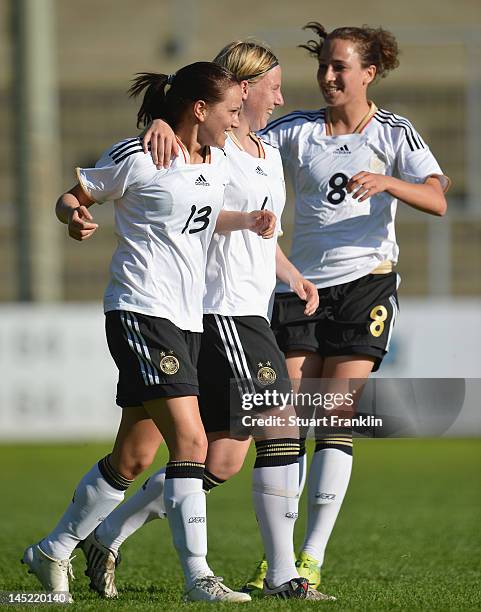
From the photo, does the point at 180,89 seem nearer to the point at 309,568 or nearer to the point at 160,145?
the point at 160,145

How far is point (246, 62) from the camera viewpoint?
18.5 feet

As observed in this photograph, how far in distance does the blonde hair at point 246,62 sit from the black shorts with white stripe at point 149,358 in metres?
1.20

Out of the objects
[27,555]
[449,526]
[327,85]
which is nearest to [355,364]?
[327,85]

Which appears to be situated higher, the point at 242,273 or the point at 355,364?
the point at 242,273

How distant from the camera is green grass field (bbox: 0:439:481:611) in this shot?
18.2 ft

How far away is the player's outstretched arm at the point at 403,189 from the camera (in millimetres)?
5508

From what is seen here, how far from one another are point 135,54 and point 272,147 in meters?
18.4

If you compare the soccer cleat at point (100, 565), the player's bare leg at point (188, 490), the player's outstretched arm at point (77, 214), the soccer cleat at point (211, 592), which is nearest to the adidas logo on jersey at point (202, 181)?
the player's outstretched arm at point (77, 214)

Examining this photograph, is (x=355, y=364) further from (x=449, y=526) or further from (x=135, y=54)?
(x=135, y=54)

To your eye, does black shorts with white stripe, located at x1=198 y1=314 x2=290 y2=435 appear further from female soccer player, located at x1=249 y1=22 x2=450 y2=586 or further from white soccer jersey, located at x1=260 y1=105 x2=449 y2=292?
white soccer jersey, located at x1=260 y1=105 x2=449 y2=292

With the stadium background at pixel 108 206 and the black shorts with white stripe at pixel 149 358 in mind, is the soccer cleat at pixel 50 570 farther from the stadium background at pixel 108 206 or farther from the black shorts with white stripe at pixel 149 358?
Result: the stadium background at pixel 108 206

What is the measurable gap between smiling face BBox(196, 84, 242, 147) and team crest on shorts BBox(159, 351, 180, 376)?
33.8 inches

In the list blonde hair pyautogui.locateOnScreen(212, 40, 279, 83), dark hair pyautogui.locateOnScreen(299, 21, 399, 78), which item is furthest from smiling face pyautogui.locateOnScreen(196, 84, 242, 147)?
dark hair pyautogui.locateOnScreen(299, 21, 399, 78)

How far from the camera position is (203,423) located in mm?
5559
